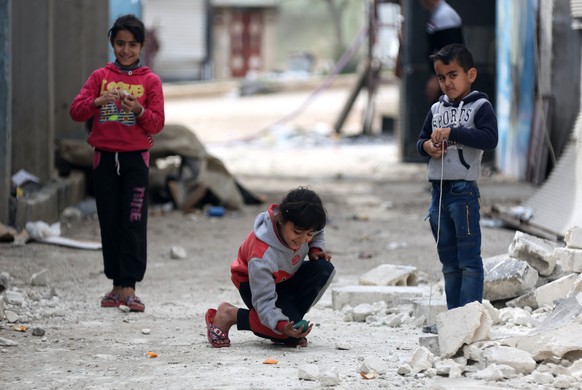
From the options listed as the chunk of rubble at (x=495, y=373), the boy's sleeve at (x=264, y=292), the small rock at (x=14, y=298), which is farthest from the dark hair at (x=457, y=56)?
the small rock at (x=14, y=298)

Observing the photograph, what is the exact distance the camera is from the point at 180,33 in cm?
4391

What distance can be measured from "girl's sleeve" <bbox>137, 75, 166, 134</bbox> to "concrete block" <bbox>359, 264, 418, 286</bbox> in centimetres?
167

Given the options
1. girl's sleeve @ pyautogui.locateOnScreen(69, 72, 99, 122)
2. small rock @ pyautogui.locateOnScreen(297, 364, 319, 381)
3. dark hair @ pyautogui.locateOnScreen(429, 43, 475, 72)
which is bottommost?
small rock @ pyautogui.locateOnScreen(297, 364, 319, 381)

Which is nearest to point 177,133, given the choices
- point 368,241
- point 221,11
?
point 368,241

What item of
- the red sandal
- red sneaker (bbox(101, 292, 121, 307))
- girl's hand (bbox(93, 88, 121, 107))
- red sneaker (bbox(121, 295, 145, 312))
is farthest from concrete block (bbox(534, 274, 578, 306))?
girl's hand (bbox(93, 88, 121, 107))

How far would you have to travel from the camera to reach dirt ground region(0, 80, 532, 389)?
488 cm

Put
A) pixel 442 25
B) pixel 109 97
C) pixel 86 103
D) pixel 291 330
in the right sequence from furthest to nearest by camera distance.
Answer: pixel 442 25 < pixel 86 103 < pixel 109 97 < pixel 291 330

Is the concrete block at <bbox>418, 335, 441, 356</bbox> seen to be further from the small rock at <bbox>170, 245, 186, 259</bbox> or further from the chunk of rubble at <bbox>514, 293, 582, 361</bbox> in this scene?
the small rock at <bbox>170, 245, 186, 259</bbox>

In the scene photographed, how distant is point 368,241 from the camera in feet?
31.4

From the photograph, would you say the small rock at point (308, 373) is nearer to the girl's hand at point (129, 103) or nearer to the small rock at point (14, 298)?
the girl's hand at point (129, 103)

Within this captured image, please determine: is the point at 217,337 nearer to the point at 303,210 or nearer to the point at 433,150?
the point at 303,210

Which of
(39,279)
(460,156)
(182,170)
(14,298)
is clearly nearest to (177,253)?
(39,279)

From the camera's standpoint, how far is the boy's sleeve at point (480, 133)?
5.49 metres

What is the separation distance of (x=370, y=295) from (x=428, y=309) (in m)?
0.65
